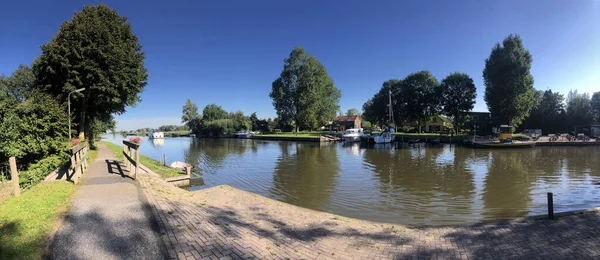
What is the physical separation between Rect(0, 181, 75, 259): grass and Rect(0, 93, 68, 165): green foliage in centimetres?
533

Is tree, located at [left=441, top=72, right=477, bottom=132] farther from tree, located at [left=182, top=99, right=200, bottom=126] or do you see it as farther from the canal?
tree, located at [left=182, top=99, right=200, bottom=126]

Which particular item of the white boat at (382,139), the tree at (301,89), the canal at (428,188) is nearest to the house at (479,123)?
the white boat at (382,139)

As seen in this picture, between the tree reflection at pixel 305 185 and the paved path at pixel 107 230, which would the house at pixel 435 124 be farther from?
the paved path at pixel 107 230

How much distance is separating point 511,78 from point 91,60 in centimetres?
5148

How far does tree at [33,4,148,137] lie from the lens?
59.9ft

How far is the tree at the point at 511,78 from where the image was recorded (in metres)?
40.0

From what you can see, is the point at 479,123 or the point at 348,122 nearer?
the point at 479,123

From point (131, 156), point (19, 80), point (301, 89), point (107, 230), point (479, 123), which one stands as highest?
point (301, 89)

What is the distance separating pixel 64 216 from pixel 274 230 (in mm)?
4640

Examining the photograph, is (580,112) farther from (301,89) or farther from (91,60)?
(91,60)

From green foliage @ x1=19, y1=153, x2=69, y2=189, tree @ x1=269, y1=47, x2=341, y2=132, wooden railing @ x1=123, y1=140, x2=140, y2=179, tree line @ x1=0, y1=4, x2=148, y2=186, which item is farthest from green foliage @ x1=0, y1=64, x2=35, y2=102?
tree @ x1=269, y1=47, x2=341, y2=132

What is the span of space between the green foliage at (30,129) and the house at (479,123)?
65.0 m

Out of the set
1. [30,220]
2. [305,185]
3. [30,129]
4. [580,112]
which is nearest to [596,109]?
[580,112]

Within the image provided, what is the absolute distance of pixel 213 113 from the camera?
104 metres
